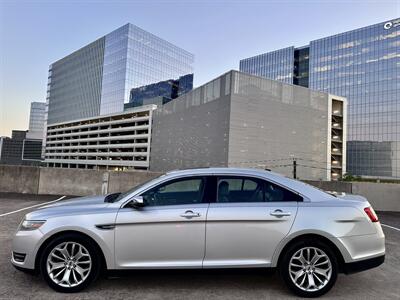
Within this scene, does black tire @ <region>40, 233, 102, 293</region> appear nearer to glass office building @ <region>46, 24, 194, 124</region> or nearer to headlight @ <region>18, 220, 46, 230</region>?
headlight @ <region>18, 220, 46, 230</region>

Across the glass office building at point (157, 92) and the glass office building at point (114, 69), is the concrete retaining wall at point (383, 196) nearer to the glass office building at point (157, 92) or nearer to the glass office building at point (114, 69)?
the glass office building at point (157, 92)

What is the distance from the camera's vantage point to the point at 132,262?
3.60 metres

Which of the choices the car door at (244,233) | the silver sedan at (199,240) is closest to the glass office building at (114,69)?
the silver sedan at (199,240)

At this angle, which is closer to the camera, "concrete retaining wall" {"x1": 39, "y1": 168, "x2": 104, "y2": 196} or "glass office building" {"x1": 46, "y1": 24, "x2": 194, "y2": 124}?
"concrete retaining wall" {"x1": 39, "y1": 168, "x2": 104, "y2": 196}

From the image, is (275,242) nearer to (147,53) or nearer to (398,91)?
(398,91)

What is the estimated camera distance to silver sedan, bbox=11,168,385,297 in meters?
3.60

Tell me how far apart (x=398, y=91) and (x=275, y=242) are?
98.5 m

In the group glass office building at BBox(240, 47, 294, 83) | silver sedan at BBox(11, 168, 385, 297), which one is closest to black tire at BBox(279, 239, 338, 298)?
silver sedan at BBox(11, 168, 385, 297)

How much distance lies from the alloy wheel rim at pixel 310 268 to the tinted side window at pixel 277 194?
0.60 metres

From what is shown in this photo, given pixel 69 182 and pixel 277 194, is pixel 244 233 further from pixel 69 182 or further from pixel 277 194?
pixel 69 182

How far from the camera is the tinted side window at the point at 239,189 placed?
12.5 ft

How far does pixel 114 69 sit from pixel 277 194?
111 meters

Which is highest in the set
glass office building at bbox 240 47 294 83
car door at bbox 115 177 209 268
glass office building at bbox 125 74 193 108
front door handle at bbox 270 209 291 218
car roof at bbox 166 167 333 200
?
glass office building at bbox 240 47 294 83

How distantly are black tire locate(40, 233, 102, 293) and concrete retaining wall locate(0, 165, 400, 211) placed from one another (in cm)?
868
